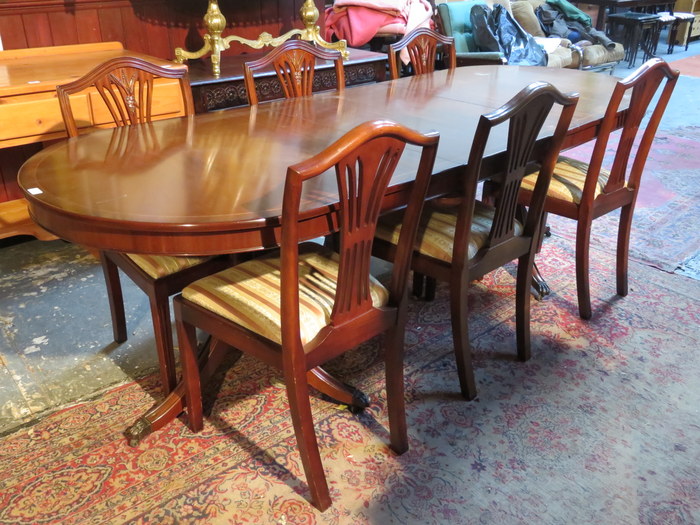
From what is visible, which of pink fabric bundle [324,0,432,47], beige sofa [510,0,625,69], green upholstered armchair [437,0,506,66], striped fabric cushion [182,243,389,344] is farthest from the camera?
beige sofa [510,0,625,69]

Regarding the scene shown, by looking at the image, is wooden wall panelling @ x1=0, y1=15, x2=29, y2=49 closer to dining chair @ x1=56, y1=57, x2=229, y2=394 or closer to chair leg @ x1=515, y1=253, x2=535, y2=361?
dining chair @ x1=56, y1=57, x2=229, y2=394

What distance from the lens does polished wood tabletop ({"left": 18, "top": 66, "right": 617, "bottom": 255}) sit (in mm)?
1329

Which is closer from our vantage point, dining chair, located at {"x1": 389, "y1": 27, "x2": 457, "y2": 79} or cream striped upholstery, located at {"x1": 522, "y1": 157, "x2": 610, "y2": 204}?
cream striped upholstery, located at {"x1": 522, "y1": 157, "x2": 610, "y2": 204}

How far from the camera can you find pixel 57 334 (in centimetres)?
224

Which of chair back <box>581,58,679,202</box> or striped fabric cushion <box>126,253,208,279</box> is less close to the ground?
chair back <box>581,58,679,202</box>

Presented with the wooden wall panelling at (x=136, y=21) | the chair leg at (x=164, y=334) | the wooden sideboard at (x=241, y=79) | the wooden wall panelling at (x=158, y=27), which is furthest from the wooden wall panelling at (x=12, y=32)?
the chair leg at (x=164, y=334)

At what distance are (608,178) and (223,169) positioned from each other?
4.64 feet

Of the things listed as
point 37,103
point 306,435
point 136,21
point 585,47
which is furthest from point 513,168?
point 585,47

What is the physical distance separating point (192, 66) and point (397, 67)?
3.61 feet

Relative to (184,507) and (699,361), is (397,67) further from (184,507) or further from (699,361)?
(184,507)

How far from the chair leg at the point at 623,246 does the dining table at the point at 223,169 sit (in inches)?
15.8

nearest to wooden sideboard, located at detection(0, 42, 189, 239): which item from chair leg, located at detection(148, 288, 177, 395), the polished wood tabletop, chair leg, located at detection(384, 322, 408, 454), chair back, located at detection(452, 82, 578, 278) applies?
the polished wood tabletop

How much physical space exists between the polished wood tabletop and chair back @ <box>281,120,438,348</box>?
0.26 ft

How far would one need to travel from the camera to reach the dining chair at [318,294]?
1267mm
